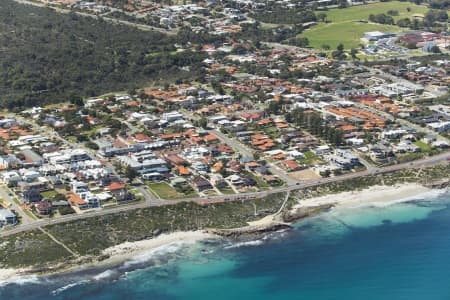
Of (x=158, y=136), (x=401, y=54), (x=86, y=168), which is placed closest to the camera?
(x=86, y=168)

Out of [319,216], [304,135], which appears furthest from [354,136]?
[319,216]

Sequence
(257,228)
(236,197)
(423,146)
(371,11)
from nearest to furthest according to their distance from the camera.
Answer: (257,228), (236,197), (423,146), (371,11)

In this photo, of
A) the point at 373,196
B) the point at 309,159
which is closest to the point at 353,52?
the point at 309,159

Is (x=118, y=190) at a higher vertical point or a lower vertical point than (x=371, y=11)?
lower

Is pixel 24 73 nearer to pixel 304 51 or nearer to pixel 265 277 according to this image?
pixel 304 51

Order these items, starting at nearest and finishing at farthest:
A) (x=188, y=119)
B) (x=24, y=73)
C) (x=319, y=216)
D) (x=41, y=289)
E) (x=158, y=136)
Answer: (x=41, y=289)
(x=319, y=216)
(x=158, y=136)
(x=188, y=119)
(x=24, y=73)

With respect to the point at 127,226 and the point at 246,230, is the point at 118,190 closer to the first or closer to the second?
the point at 127,226

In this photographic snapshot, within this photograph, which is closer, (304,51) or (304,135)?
(304,135)
